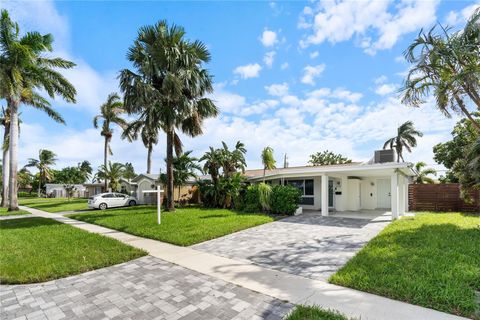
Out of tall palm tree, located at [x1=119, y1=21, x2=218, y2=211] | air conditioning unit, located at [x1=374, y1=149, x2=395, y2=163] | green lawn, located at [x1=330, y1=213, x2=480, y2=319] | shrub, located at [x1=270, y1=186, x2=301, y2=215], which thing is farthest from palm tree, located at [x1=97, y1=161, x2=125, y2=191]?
green lawn, located at [x1=330, y1=213, x2=480, y2=319]

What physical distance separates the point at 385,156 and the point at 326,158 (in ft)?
99.8

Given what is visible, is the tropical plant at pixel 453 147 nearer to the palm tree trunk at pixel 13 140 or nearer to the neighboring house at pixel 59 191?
the palm tree trunk at pixel 13 140

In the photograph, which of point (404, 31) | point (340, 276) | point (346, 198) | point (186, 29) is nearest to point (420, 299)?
point (340, 276)

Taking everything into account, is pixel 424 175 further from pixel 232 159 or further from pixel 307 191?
pixel 232 159

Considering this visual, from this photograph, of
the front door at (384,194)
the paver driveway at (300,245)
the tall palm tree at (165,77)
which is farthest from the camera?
the front door at (384,194)

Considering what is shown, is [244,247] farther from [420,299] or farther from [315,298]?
[420,299]

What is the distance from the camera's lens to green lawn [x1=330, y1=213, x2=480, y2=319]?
370 centimetres

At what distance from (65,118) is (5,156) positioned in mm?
8130

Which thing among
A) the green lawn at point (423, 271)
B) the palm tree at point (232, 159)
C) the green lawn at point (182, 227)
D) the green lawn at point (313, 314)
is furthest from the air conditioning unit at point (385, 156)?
the green lawn at point (313, 314)

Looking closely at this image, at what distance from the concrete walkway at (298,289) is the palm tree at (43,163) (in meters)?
52.1

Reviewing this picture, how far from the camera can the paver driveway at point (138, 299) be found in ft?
11.5

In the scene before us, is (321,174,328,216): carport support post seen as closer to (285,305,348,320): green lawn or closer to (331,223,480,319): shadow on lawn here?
(331,223,480,319): shadow on lawn

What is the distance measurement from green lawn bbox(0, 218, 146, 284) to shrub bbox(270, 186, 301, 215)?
8.66m

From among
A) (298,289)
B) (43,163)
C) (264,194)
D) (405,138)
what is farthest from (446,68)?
(43,163)
